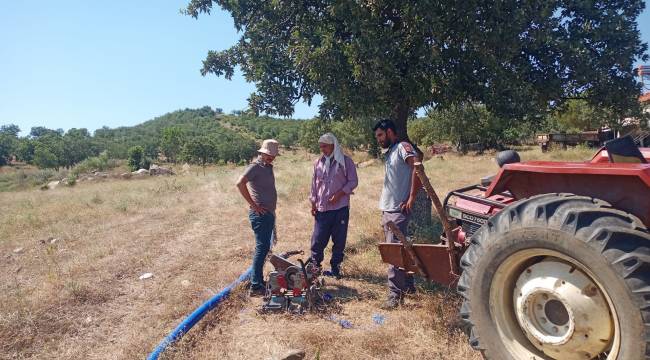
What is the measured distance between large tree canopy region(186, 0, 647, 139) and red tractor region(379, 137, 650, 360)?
236cm

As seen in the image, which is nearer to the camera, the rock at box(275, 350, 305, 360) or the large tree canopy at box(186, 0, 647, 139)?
the rock at box(275, 350, 305, 360)

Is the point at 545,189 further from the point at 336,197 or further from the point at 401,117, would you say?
the point at 401,117

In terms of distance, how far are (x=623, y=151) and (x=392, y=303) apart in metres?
2.27

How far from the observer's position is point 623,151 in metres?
2.65

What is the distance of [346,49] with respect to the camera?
4500 millimetres

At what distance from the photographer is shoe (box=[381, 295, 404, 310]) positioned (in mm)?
3854

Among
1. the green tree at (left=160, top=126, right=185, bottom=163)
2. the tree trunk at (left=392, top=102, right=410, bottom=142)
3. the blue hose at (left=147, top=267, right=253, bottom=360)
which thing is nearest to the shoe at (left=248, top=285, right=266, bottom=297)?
the blue hose at (left=147, top=267, right=253, bottom=360)

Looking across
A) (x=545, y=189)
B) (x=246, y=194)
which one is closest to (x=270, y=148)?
(x=246, y=194)

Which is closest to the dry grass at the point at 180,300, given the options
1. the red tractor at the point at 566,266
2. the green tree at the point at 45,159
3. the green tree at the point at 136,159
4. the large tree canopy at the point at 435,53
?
the red tractor at the point at 566,266

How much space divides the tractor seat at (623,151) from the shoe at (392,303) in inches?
84.8

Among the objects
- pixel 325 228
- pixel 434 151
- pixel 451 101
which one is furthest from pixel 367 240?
pixel 434 151

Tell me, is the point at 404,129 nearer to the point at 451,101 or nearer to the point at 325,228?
the point at 451,101

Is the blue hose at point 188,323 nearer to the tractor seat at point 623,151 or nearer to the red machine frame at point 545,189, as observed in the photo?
the red machine frame at point 545,189

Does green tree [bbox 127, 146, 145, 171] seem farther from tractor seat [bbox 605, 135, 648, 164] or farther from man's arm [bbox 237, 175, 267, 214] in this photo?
tractor seat [bbox 605, 135, 648, 164]
